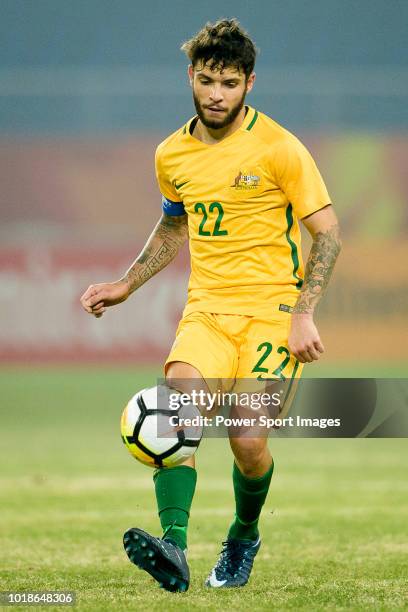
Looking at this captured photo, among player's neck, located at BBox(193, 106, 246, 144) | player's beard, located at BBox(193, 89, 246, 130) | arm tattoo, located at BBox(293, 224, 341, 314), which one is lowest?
arm tattoo, located at BBox(293, 224, 341, 314)

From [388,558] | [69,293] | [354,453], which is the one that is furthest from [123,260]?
[388,558]

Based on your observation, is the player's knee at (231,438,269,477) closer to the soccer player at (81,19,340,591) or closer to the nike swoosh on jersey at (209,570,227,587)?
the soccer player at (81,19,340,591)

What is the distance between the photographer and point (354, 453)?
10.9m

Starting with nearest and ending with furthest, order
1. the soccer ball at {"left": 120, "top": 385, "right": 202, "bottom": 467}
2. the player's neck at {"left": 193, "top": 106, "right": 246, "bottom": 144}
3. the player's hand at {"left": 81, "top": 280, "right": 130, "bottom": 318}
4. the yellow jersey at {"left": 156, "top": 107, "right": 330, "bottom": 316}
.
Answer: the soccer ball at {"left": 120, "top": 385, "right": 202, "bottom": 467} → the yellow jersey at {"left": 156, "top": 107, "right": 330, "bottom": 316} → the player's neck at {"left": 193, "top": 106, "right": 246, "bottom": 144} → the player's hand at {"left": 81, "top": 280, "right": 130, "bottom": 318}

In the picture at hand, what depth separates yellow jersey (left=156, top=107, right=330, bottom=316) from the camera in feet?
16.4

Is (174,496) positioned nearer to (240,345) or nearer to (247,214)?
(240,345)

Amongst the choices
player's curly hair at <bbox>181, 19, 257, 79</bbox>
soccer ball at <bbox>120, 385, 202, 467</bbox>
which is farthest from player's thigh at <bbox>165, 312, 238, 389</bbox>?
player's curly hair at <bbox>181, 19, 257, 79</bbox>

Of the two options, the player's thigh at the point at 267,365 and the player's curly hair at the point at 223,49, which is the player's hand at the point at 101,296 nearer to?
the player's thigh at the point at 267,365

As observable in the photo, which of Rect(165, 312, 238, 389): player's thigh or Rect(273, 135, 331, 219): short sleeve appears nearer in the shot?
Rect(165, 312, 238, 389): player's thigh

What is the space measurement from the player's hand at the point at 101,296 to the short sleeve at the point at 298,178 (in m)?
0.84

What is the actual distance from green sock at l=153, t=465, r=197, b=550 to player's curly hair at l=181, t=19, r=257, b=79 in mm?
1591

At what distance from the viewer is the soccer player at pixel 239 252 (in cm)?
491

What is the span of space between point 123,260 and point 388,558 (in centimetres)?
988
